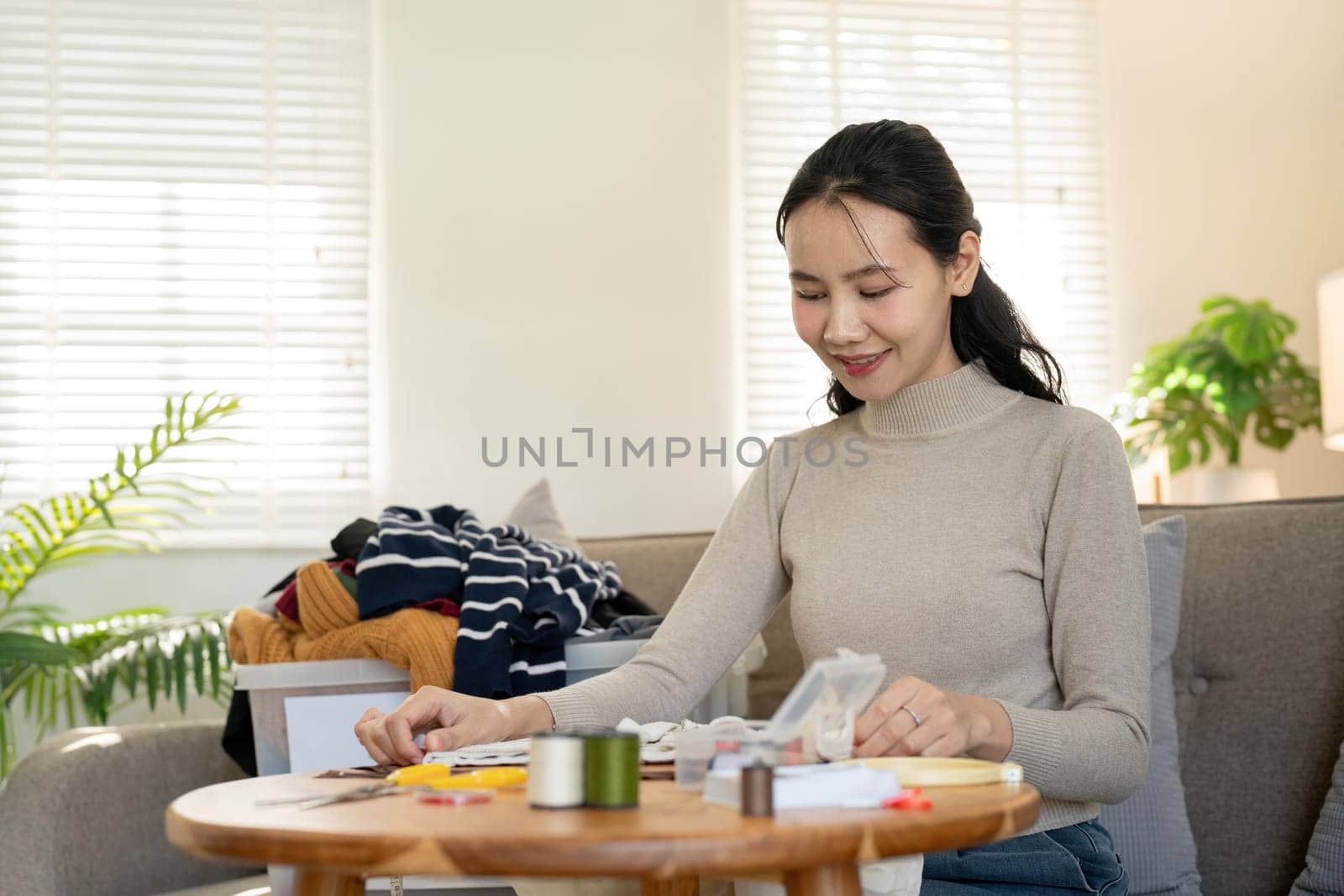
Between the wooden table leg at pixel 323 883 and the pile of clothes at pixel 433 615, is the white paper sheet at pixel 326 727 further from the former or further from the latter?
the wooden table leg at pixel 323 883

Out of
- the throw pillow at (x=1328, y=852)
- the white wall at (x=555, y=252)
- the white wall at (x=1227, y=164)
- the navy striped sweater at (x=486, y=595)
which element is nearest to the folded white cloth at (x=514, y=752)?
the navy striped sweater at (x=486, y=595)

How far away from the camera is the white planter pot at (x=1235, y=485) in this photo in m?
3.04

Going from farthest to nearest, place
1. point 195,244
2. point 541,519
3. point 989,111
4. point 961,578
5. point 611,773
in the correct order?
point 989,111
point 195,244
point 541,519
point 961,578
point 611,773

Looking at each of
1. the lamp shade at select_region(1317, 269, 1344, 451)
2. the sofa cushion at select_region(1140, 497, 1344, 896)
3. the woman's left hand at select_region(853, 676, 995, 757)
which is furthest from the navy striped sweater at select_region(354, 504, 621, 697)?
the lamp shade at select_region(1317, 269, 1344, 451)

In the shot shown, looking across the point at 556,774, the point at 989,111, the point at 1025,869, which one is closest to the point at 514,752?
the point at 556,774

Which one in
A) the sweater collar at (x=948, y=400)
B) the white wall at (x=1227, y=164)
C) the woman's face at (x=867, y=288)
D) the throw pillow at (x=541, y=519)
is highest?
the white wall at (x=1227, y=164)

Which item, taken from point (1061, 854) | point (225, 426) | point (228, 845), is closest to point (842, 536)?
point (1061, 854)

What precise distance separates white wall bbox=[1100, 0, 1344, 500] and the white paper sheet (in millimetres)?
2384

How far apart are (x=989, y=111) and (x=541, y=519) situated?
1.87m

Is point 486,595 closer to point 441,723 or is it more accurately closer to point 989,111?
point 441,723

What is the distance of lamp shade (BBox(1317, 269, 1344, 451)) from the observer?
8.86 ft

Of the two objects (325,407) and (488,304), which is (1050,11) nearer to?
(488,304)

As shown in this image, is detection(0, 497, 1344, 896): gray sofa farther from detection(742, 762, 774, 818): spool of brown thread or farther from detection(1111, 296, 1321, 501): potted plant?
detection(1111, 296, 1321, 501): potted plant

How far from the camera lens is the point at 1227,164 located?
3.41m
